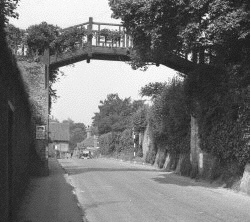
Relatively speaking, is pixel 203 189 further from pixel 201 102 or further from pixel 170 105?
pixel 170 105

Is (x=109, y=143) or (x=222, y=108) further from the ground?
(x=222, y=108)

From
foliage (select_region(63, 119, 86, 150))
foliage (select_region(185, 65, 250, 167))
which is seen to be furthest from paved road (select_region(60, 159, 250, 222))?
foliage (select_region(63, 119, 86, 150))

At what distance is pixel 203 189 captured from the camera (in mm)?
17359

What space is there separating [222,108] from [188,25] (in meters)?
4.11

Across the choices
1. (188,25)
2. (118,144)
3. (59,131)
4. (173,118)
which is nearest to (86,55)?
(173,118)

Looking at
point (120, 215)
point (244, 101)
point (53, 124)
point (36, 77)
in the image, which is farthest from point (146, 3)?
point (53, 124)

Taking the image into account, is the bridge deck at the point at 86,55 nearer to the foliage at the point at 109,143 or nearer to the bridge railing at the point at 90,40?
the bridge railing at the point at 90,40

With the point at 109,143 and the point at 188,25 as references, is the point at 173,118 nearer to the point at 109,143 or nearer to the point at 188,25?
the point at 188,25

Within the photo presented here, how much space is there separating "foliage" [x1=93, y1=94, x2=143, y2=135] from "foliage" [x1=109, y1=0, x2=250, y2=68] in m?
67.8

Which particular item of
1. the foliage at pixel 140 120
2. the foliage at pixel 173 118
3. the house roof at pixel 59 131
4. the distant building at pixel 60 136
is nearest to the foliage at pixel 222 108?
the foliage at pixel 173 118

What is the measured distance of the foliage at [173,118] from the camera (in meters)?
25.9

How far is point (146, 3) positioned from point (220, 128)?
5791mm

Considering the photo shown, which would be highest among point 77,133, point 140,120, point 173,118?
point 77,133

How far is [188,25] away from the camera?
16.1m
